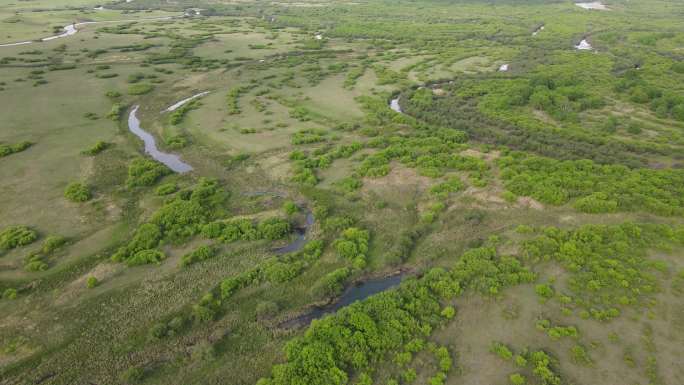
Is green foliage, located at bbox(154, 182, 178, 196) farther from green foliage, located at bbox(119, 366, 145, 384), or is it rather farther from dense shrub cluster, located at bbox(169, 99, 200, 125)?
green foliage, located at bbox(119, 366, 145, 384)

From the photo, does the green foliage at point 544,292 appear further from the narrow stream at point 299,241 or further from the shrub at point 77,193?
the shrub at point 77,193

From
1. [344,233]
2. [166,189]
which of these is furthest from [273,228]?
[166,189]

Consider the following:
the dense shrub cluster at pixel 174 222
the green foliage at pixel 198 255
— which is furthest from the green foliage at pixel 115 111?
the green foliage at pixel 198 255

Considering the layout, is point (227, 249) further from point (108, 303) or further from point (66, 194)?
point (66, 194)

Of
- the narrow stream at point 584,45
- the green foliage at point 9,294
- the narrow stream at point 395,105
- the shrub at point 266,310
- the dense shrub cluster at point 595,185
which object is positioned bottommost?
the shrub at point 266,310

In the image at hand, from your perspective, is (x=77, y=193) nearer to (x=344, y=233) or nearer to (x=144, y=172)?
(x=144, y=172)

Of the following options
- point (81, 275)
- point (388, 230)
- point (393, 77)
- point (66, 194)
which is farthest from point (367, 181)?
point (393, 77)
